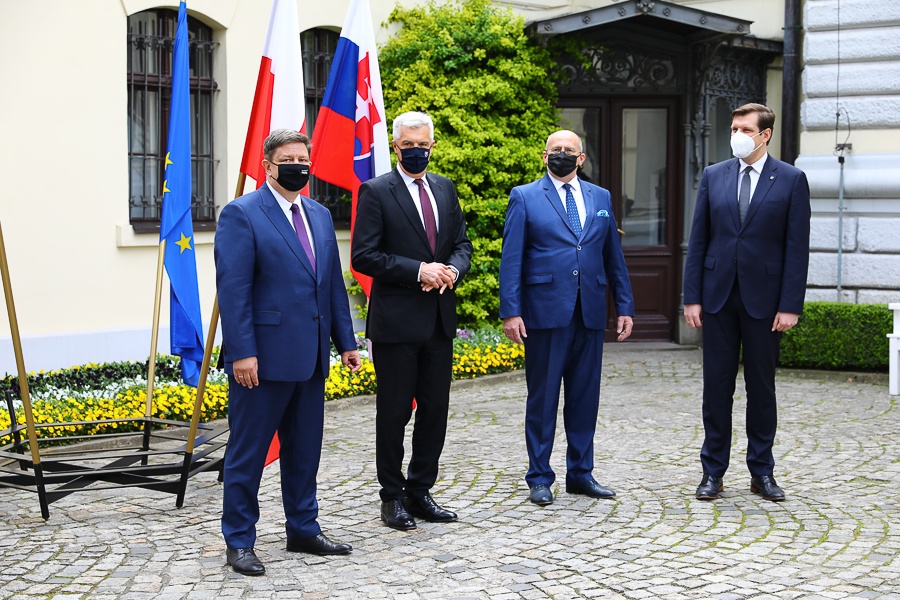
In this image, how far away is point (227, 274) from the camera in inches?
207

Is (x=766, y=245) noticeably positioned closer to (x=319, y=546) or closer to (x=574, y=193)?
(x=574, y=193)

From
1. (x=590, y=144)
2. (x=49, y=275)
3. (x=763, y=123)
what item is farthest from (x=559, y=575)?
(x=590, y=144)

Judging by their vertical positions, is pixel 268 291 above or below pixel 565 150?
below

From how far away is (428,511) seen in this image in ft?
20.2

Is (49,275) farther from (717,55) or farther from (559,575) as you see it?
(717,55)

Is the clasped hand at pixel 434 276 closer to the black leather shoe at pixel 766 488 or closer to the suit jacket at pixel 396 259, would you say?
the suit jacket at pixel 396 259

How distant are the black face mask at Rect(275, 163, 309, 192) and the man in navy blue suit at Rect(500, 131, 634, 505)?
61.0 inches

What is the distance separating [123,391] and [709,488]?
14.6ft

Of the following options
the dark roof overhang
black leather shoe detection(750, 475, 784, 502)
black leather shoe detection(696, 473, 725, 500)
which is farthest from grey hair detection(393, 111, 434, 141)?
the dark roof overhang

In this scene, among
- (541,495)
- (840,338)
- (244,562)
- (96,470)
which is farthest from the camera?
(840,338)

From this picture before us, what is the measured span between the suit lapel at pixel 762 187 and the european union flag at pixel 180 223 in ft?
10.6

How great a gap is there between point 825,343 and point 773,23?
3.89 meters

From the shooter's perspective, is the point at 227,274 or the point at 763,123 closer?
the point at 227,274

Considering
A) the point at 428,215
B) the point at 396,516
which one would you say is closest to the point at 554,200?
the point at 428,215
